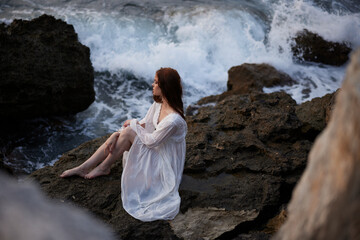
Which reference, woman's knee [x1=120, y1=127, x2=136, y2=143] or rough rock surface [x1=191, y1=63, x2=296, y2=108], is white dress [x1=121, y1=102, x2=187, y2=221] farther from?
rough rock surface [x1=191, y1=63, x2=296, y2=108]

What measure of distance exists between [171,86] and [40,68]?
3.29m

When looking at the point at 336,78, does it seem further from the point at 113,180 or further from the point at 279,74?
the point at 113,180

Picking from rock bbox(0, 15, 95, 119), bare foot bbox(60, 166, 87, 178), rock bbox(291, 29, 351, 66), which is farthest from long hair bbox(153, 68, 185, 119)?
rock bbox(291, 29, 351, 66)

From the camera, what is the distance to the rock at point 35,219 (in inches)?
29.5

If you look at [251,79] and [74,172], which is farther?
[251,79]

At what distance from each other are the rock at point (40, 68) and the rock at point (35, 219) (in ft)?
18.9

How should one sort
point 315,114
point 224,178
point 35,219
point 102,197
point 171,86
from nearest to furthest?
point 35,219, point 102,197, point 171,86, point 224,178, point 315,114

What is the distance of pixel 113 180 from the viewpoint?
13.0ft

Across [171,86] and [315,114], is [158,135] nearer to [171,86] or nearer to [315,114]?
[171,86]

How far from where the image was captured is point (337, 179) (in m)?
0.96

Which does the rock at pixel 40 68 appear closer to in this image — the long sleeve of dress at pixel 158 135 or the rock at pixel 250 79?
the rock at pixel 250 79

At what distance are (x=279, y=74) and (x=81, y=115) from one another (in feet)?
15.1

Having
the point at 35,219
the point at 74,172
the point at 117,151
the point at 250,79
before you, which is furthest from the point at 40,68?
the point at 35,219

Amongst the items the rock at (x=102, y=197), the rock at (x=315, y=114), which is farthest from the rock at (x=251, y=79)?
the rock at (x=102, y=197)
